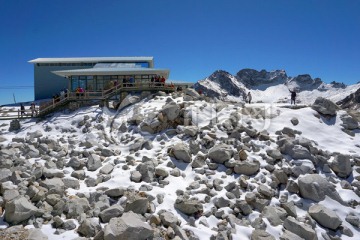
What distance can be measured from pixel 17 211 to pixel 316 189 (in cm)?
1320

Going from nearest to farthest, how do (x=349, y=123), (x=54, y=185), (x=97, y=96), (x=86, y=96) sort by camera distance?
1. (x=54, y=185)
2. (x=349, y=123)
3. (x=86, y=96)
4. (x=97, y=96)

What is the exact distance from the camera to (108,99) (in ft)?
83.7

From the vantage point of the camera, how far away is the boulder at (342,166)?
Result: 15023mm

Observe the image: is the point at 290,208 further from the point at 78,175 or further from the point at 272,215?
the point at 78,175

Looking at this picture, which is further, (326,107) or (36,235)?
(326,107)

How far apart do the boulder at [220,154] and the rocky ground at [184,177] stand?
2.4 inches

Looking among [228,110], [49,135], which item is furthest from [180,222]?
[49,135]

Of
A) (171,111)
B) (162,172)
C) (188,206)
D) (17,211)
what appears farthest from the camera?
(171,111)

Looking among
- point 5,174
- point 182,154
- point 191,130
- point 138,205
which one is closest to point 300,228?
point 138,205

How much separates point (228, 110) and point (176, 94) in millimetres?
5420

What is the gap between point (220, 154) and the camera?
15195 mm

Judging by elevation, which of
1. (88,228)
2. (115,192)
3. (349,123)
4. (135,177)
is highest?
(349,123)

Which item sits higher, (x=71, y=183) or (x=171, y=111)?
(x=171, y=111)

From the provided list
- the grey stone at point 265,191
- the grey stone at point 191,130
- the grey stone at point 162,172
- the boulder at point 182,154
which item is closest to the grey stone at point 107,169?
the grey stone at point 162,172
